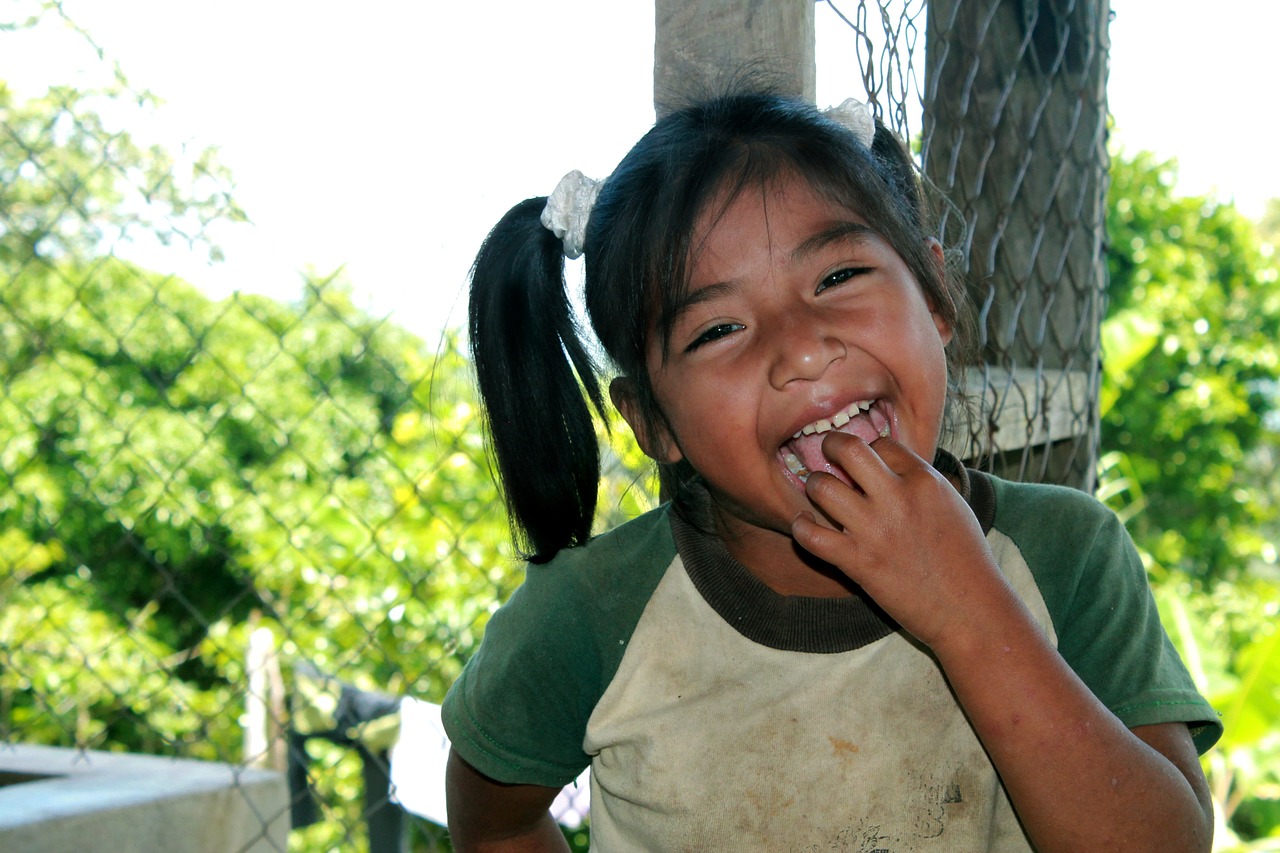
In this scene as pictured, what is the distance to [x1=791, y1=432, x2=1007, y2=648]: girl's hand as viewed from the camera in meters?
0.94

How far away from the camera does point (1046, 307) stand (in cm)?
184

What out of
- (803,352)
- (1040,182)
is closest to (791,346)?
(803,352)

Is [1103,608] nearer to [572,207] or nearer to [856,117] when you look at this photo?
[856,117]

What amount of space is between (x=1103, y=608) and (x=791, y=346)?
391 mm

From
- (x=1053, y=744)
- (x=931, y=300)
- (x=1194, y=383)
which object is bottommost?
(x=1194, y=383)

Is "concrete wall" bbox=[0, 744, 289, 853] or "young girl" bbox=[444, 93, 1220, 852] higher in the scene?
"young girl" bbox=[444, 93, 1220, 852]

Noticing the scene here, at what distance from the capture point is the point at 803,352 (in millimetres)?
1020

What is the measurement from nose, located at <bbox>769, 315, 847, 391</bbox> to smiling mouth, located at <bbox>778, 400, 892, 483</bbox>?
0.06 metres

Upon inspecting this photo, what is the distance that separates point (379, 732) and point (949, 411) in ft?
6.65

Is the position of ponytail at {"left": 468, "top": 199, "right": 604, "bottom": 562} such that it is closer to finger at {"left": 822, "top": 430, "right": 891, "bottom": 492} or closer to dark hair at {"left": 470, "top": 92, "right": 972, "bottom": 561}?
dark hair at {"left": 470, "top": 92, "right": 972, "bottom": 561}

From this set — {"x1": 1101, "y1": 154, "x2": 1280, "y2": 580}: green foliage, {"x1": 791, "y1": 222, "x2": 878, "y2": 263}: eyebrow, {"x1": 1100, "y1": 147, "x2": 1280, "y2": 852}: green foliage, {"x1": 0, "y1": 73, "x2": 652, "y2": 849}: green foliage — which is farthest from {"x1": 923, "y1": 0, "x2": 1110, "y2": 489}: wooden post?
{"x1": 1101, "y1": 154, "x2": 1280, "y2": 580}: green foliage

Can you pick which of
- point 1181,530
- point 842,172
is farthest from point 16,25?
point 1181,530

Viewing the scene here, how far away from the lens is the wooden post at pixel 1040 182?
183 cm

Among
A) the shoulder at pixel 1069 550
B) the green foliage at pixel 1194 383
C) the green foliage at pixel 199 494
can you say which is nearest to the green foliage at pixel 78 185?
the green foliage at pixel 199 494
